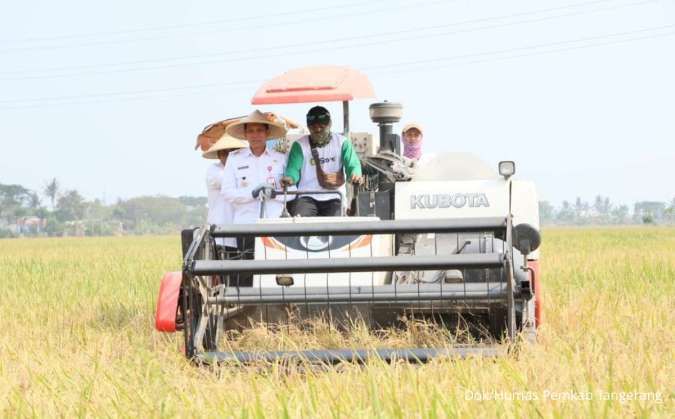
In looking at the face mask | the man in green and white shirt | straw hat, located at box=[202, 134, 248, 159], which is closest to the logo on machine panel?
the man in green and white shirt

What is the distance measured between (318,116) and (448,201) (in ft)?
3.90

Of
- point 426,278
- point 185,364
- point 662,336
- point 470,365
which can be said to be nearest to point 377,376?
point 470,365

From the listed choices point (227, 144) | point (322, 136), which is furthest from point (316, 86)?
point (227, 144)

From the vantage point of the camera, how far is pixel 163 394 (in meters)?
4.77

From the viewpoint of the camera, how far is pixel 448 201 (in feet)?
25.8

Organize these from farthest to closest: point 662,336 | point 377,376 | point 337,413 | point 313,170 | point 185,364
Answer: point 313,170 < point 662,336 < point 185,364 < point 377,376 < point 337,413

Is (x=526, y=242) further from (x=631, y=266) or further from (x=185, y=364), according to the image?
(x=631, y=266)

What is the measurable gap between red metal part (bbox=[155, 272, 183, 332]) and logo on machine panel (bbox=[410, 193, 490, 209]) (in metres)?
2.44

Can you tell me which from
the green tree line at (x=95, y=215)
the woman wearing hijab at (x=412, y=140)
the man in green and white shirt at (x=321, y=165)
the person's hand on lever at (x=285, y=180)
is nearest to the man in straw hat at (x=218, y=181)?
the man in green and white shirt at (x=321, y=165)

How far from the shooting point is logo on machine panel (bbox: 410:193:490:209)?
25.6 ft

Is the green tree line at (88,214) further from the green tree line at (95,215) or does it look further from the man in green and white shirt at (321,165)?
the man in green and white shirt at (321,165)

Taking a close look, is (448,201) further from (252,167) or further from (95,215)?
(95,215)

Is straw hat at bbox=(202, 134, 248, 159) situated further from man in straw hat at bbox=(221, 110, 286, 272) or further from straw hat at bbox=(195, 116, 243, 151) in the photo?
man in straw hat at bbox=(221, 110, 286, 272)

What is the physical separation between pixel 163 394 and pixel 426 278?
237cm
